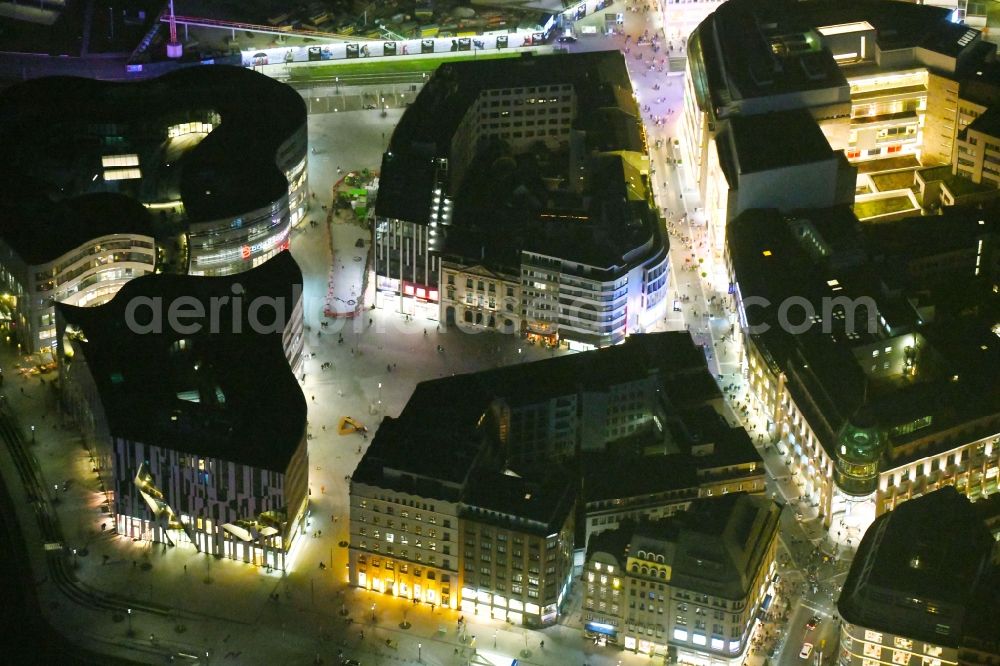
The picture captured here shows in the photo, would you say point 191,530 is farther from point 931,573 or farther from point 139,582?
point 931,573

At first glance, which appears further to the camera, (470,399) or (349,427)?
(349,427)

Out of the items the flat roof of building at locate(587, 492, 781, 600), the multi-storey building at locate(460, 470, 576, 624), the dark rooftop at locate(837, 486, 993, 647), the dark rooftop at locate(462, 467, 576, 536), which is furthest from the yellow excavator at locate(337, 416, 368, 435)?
the dark rooftop at locate(837, 486, 993, 647)

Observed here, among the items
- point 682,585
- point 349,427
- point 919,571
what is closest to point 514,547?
point 682,585

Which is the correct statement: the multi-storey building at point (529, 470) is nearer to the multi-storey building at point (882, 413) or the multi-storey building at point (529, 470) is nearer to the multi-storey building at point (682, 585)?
the multi-storey building at point (682, 585)

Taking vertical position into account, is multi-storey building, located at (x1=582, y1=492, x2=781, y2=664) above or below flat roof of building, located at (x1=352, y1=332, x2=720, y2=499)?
below

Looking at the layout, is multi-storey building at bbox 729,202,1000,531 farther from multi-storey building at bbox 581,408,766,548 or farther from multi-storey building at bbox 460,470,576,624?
multi-storey building at bbox 460,470,576,624

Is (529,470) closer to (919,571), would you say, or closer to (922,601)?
(919,571)
